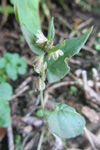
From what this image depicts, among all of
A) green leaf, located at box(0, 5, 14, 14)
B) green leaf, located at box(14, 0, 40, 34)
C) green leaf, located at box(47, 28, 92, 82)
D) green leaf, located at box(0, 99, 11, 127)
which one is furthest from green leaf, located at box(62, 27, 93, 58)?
green leaf, located at box(0, 5, 14, 14)

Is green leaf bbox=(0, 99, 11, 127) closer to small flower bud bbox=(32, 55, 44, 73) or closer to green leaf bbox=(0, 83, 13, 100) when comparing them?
green leaf bbox=(0, 83, 13, 100)

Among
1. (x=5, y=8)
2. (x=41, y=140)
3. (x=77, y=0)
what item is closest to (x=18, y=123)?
(x=41, y=140)

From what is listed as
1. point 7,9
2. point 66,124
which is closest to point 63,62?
point 66,124

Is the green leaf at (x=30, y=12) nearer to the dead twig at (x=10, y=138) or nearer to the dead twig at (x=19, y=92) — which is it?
the dead twig at (x=19, y=92)

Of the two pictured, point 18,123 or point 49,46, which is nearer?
point 49,46

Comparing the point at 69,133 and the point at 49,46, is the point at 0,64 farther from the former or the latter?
the point at 69,133

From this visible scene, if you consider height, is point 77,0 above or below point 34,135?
above
